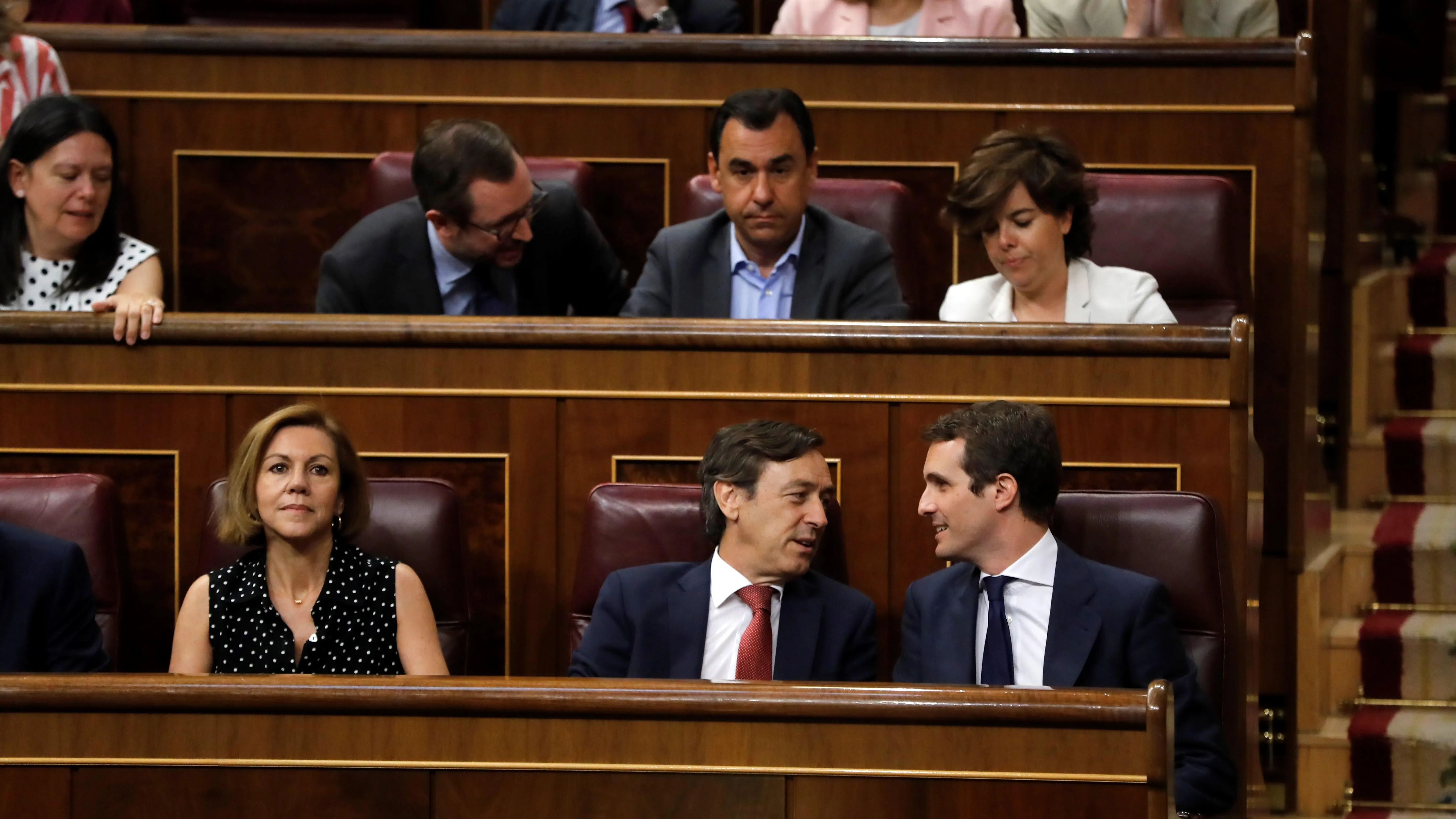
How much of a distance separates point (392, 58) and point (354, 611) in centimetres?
101

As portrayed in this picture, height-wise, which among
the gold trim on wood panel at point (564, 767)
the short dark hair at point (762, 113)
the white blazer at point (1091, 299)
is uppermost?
the short dark hair at point (762, 113)

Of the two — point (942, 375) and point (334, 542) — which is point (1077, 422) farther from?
point (334, 542)

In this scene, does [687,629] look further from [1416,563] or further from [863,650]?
[1416,563]

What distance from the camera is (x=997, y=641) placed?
1685mm

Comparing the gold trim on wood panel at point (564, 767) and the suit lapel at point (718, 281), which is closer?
the gold trim on wood panel at point (564, 767)

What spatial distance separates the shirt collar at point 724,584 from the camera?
175cm

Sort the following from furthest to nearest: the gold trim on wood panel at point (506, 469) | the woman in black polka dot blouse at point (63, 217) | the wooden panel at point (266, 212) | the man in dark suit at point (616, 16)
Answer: the man in dark suit at point (616, 16) < the wooden panel at point (266, 212) < the woman in black polka dot blouse at point (63, 217) < the gold trim on wood panel at point (506, 469)

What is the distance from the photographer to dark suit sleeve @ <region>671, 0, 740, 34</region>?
9.51ft

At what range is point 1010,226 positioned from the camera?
2.10m

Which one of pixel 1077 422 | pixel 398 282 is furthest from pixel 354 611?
pixel 1077 422

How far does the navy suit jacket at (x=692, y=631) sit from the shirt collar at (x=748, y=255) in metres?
0.55

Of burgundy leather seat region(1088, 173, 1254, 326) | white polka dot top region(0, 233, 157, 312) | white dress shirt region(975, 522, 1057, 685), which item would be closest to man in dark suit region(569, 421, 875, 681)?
white dress shirt region(975, 522, 1057, 685)

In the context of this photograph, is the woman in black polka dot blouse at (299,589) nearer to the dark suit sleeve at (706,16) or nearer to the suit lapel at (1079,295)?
the suit lapel at (1079,295)

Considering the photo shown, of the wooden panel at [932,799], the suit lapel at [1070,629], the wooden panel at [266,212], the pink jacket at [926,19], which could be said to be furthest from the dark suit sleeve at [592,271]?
the wooden panel at [932,799]
